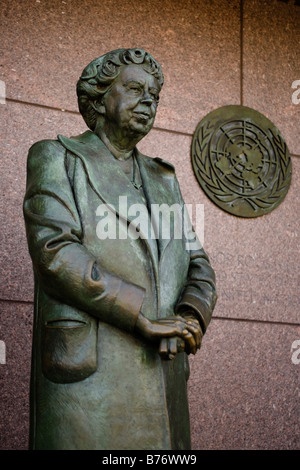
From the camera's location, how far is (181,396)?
367 centimetres

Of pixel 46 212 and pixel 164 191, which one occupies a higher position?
pixel 164 191

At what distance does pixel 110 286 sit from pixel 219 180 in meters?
2.55

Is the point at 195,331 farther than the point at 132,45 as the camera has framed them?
No

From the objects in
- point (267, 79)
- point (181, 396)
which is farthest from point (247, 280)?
point (181, 396)

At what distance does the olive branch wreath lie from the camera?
574 centimetres

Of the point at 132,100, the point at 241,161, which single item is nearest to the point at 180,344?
the point at 132,100

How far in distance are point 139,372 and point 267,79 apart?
129 inches

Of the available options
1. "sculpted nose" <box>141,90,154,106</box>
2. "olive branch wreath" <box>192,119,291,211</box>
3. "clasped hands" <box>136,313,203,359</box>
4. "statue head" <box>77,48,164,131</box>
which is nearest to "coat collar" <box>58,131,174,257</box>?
"statue head" <box>77,48,164,131</box>

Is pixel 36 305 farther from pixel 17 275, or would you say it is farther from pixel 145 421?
pixel 17 275

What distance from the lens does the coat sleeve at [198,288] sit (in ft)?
11.8

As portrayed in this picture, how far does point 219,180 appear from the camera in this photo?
5.76m

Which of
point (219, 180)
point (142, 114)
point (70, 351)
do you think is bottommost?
point (70, 351)

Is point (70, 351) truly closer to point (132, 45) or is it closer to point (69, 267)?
point (69, 267)

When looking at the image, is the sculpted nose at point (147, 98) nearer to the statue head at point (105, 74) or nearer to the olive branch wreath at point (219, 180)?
the statue head at point (105, 74)
